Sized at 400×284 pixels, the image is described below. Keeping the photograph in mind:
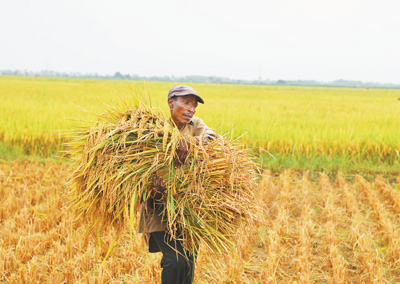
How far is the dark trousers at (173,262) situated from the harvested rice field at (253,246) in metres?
0.14

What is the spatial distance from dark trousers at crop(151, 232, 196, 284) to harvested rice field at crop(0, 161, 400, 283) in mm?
144

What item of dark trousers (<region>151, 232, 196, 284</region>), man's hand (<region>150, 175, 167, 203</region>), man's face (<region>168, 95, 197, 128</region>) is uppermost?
man's face (<region>168, 95, 197, 128</region>)

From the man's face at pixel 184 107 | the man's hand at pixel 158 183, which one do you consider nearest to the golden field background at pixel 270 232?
the man's face at pixel 184 107

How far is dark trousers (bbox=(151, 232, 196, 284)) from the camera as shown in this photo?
182 cm

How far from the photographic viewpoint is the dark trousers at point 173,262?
1.82m

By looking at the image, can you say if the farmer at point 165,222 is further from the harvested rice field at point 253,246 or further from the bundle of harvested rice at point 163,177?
the harvested rice field at point 253,246

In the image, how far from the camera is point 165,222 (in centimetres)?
190

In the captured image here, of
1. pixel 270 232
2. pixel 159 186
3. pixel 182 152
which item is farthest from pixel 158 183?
pixel 270 232

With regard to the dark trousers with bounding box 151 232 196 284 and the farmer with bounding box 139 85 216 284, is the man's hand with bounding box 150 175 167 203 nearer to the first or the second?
the farmer with bounding box 139 85 216 284

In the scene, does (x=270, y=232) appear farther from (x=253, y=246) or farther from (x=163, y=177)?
(x=163, y=177)

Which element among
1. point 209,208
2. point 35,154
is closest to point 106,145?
point 209,208

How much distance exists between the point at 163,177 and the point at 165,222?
0.89 ft

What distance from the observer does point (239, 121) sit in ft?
22.8

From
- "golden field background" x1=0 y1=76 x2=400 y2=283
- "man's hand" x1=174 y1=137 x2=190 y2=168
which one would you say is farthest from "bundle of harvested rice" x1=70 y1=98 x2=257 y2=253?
"golden field background" x1=0 y1=76 x2=400 y2=283
